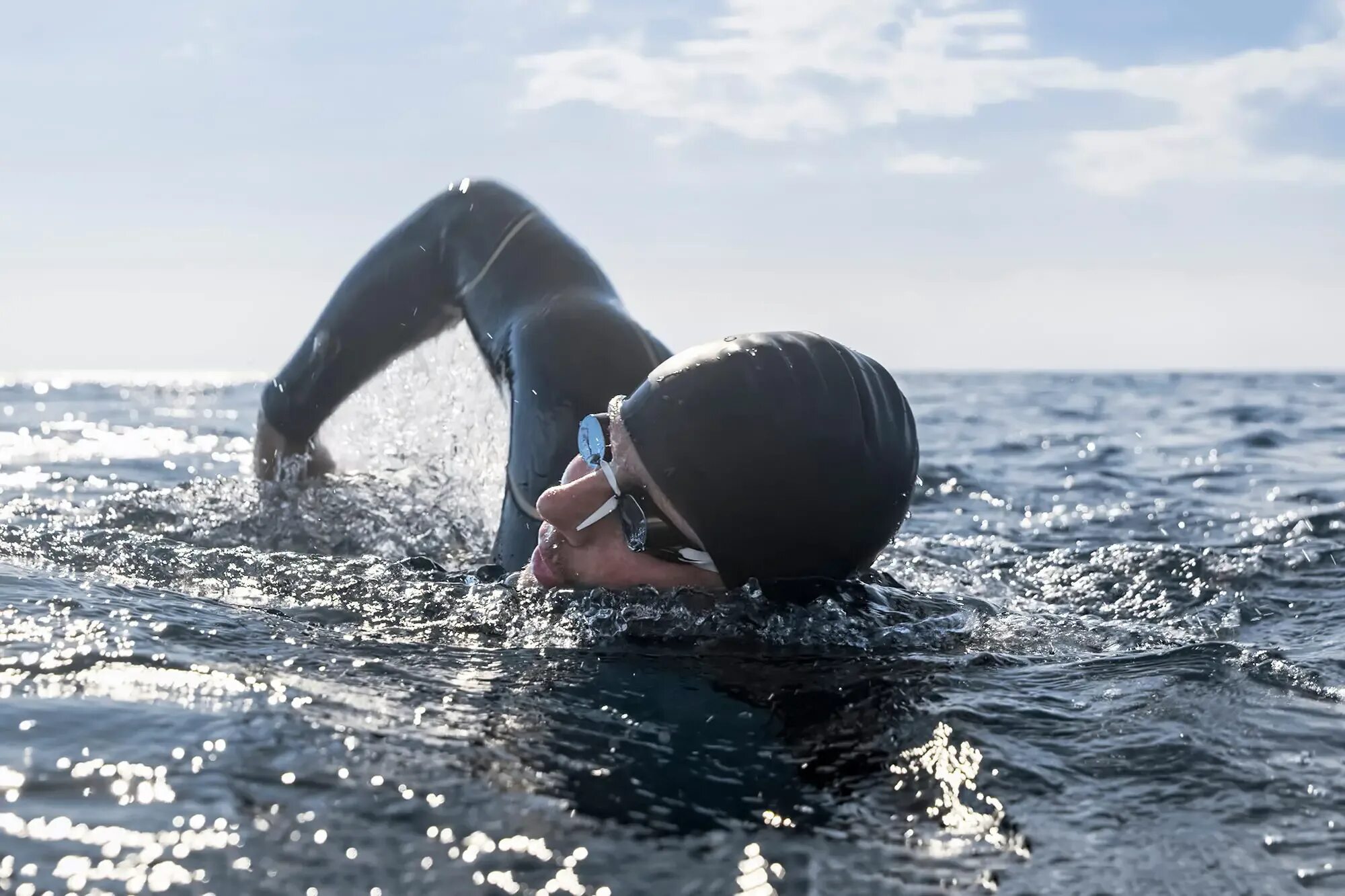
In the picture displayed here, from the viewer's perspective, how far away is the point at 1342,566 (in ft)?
16.5

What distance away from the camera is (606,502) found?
3.26 meters

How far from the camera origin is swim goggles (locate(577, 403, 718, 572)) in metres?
3.19

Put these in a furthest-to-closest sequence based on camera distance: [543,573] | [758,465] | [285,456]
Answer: [285,456], [543,573], [758,465]

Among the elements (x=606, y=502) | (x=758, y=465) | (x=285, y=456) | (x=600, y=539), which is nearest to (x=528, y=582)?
(x=600, y=539)

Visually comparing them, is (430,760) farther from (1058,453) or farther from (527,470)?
(1058,453)

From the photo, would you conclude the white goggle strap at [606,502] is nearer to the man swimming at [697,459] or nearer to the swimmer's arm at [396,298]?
the man swimming at [697,459]

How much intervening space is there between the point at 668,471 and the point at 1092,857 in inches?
58.8

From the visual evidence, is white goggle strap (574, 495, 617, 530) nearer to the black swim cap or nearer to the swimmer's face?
the swimmer's face

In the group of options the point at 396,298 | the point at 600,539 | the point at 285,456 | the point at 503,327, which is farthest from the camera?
the point at 285,456

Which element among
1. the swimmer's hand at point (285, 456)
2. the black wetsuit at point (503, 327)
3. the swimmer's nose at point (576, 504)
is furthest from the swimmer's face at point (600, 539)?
the swimmer's hand at point (285, 456)

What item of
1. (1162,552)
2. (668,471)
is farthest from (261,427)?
(1162,552)

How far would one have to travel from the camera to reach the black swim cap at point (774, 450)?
304 cm

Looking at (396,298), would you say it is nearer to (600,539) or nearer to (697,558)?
(600,539)

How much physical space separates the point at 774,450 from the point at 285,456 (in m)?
3.13
